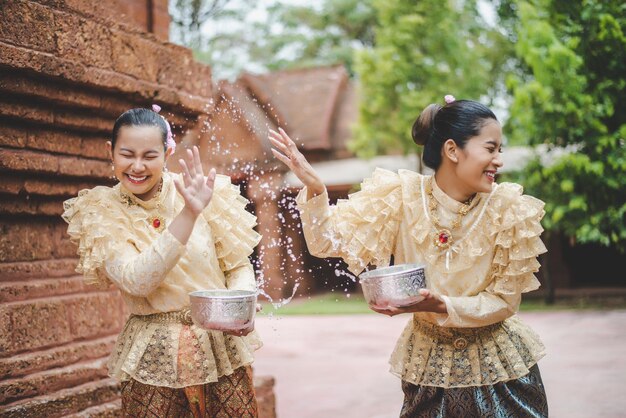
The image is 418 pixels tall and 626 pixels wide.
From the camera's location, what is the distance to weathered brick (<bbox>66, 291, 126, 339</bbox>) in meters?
3.26

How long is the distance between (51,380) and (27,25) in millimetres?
1496

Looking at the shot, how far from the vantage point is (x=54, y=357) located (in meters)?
3.08

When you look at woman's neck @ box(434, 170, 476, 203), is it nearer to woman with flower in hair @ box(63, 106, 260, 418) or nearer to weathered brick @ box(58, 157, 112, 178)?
woman with flower in hair @ box(63, 106, 260, 418)

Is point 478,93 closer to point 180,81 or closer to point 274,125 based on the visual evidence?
point 274,125

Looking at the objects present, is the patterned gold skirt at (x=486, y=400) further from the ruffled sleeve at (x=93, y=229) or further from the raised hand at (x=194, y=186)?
the ruffled sleeve at (x=93, y=229)

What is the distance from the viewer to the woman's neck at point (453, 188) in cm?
248

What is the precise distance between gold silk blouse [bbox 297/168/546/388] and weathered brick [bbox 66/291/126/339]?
53.9 inches

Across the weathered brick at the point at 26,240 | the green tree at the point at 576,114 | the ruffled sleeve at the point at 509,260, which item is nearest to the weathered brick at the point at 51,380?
the weathered brick at the point at 26,240

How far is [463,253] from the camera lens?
241 centimetres

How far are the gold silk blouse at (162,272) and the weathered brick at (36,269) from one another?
2.65 feet

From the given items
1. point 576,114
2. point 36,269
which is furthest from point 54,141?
point 576,114

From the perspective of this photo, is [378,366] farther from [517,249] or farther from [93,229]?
[93,229]

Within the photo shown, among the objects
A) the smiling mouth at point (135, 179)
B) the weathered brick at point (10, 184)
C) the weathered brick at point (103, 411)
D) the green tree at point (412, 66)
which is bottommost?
the weathered brick at point (103, 411)

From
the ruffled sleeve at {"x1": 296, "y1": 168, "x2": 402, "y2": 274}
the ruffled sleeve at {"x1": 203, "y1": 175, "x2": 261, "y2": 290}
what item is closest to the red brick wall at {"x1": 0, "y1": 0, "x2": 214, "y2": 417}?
the ruffled sleeve at {"x1": 203, "y1": 175, "x2": 261, "y2": 290}
